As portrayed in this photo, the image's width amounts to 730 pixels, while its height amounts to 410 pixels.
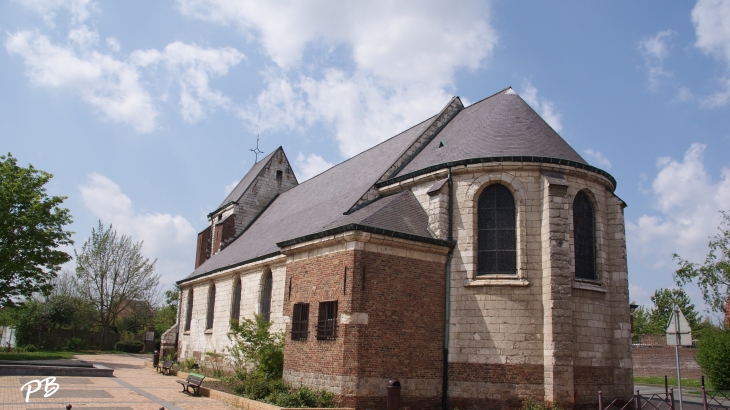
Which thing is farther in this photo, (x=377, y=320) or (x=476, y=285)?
(x=476, y=285)

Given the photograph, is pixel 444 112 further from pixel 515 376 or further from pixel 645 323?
pixel 645 323

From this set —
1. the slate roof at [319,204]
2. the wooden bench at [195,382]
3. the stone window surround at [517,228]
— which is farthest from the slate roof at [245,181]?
the stone window surround at [517,228]

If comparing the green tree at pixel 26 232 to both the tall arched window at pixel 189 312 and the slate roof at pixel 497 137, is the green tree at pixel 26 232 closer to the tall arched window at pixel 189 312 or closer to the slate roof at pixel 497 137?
the tall arched window at pixel 189 312

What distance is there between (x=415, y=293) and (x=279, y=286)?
6.63 meters

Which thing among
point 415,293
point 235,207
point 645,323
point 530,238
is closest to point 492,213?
point 530,238

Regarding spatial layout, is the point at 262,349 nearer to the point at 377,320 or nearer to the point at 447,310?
the point at 377,320

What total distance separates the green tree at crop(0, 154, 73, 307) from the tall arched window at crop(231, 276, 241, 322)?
12.7 m

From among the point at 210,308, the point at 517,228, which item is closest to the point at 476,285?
the point at 517,228

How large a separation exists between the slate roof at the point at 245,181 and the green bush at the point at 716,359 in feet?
84.1

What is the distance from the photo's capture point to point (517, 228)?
1530 centimetres

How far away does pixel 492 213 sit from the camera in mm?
15719

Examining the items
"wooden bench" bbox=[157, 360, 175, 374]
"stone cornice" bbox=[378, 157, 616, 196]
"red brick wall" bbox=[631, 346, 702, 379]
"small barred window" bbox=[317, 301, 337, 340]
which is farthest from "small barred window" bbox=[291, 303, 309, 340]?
"red brick wall" bbox=[631, 346, 702, 379]

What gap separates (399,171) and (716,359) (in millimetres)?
18108

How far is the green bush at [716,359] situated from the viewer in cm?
2516
